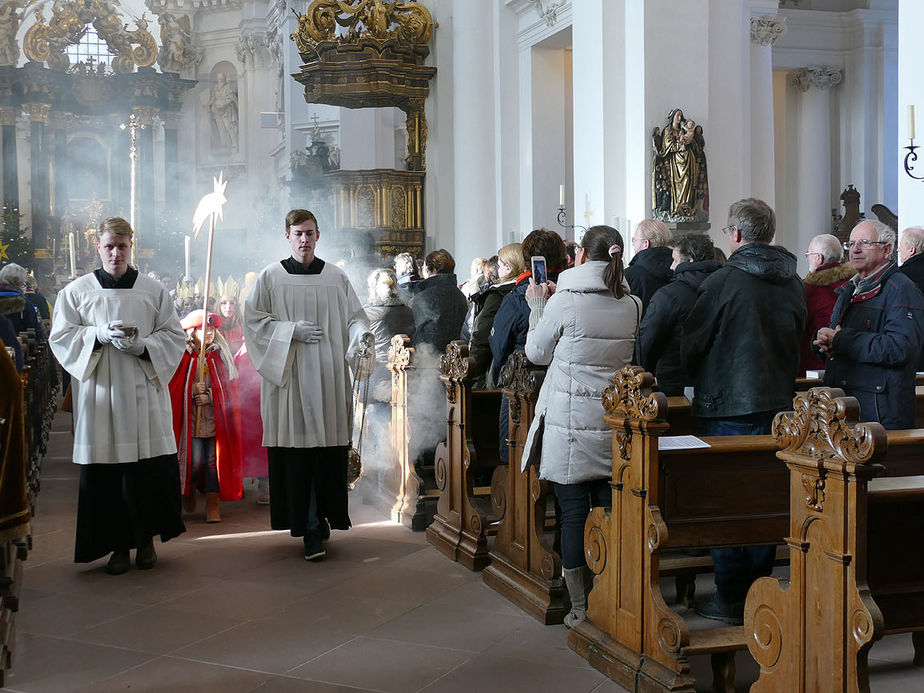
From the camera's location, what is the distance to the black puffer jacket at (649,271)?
5395 millimetres

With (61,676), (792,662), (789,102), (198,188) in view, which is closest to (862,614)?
(792,662)

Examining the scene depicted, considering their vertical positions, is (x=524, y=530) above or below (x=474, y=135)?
below

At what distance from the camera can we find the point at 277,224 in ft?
83.1

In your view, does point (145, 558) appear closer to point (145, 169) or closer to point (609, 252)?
point (609, 252)

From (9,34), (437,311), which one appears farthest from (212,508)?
(9,34)

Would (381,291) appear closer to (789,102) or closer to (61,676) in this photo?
(61,676)

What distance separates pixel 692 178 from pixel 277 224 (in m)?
16.7

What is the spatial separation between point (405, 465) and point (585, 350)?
111 inches

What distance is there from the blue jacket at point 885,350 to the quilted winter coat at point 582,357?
1123 millimetres

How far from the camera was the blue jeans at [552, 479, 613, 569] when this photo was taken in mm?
4281

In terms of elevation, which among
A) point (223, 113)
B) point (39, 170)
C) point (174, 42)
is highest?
point (174, 42)

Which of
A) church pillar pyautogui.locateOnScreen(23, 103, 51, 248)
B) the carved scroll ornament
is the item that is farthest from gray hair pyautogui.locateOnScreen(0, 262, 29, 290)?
the carved scroll ornament

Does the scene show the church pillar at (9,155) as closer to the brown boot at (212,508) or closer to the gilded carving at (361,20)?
the gilded carving at (361,20)

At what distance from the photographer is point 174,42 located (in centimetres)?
3091
